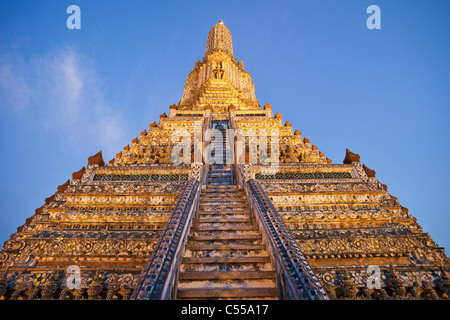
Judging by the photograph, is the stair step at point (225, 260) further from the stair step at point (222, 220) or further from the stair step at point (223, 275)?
the stair step at point (222, 220)

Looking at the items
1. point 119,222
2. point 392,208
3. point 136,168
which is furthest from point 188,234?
point 392,208

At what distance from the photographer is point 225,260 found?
491 centimetres

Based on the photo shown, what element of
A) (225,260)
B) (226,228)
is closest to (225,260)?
(225,260)

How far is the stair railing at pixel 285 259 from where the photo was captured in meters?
3.41

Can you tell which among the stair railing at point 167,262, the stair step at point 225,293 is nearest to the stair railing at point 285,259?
the stair step at point 225,293

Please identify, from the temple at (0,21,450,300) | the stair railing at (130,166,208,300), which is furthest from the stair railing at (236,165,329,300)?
the stair railing at (130,166,208,300)

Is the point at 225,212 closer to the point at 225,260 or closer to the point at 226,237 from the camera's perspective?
the point at 226,237

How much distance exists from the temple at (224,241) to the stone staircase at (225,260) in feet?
0.06

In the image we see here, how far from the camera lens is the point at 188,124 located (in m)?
15.7

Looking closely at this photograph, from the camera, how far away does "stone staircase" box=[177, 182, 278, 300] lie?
13.8 feet
